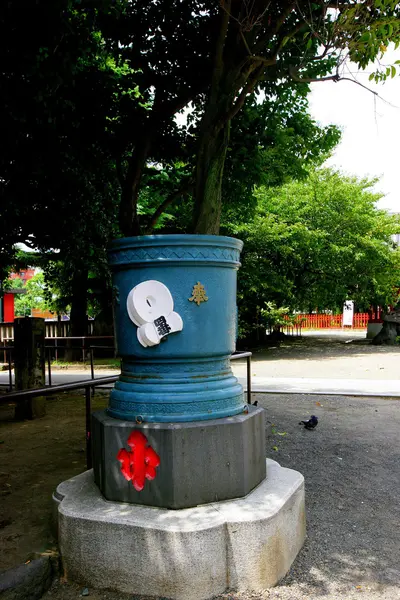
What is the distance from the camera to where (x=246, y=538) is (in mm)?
2918

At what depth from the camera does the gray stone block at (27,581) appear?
2.86m

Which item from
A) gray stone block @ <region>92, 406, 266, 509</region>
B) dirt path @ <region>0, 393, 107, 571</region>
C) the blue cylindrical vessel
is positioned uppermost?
the blue cylindrical vessel

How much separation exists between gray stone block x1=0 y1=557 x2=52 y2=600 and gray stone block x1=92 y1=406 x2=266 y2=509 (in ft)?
1.73

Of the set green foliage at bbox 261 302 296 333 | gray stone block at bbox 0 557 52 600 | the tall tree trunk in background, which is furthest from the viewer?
green foliage at bbox 261 302 296 333

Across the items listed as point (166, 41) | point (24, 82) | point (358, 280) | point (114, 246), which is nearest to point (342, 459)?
point (114, 246)

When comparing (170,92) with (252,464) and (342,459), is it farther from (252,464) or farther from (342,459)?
(252,464)

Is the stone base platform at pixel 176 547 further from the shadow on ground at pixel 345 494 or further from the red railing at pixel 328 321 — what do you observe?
the red railing at pixel 328 321

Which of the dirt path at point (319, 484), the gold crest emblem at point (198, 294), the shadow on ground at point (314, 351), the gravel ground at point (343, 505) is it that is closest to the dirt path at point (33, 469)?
the dirt path at point (319, 484)

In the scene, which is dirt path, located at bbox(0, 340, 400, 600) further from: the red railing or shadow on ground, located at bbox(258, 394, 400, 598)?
the red railing

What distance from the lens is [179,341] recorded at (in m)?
3.34

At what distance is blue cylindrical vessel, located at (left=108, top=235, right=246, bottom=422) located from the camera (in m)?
3.33

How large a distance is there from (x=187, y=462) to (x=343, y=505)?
1844mm

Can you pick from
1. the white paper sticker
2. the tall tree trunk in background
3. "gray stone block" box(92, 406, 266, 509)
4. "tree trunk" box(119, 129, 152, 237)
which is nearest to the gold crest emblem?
the white paper sticker

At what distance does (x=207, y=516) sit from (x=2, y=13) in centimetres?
496
